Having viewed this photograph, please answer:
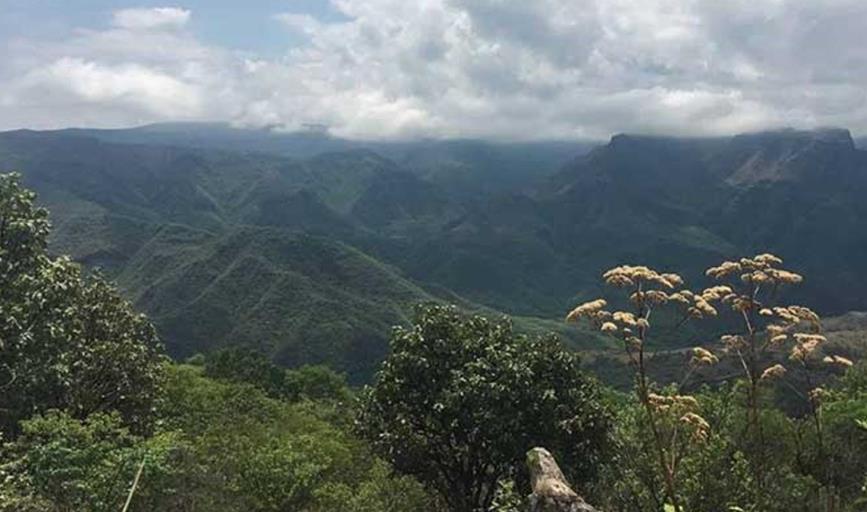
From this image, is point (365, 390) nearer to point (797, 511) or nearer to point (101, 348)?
point (101, 348)

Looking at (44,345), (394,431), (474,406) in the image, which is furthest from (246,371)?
(474,406)

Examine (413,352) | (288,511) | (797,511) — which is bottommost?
(288,511)

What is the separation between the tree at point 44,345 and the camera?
1151 inches

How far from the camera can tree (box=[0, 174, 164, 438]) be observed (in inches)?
1151

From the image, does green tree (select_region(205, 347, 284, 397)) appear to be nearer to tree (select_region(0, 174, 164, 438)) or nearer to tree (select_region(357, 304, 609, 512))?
tree (select_region(0, 174, 164, 438))

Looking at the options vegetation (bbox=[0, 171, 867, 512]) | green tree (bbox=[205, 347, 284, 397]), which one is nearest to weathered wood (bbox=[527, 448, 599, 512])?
vegetation (bbox=[0, 171, 867, 512])

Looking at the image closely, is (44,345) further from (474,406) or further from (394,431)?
(474,406)

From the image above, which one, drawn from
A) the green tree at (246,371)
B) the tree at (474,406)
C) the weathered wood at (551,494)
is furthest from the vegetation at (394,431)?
the green tree at (246,371)

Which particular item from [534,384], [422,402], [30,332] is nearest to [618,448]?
[534,384]

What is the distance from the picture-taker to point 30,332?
29312 millimetres

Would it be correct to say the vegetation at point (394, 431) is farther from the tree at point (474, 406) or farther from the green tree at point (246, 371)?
the green tree at point (246, 371)

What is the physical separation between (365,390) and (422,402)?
349 centimetres

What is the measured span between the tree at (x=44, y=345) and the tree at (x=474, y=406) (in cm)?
1269

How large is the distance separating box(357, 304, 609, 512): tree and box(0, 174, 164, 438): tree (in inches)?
500
